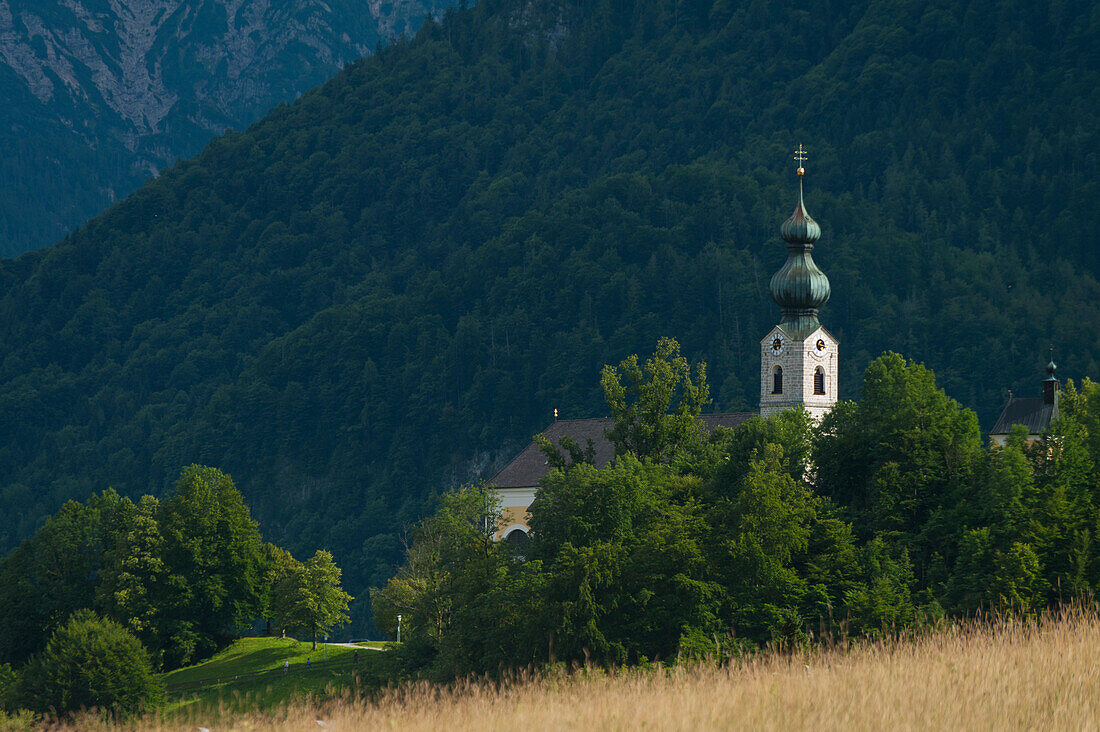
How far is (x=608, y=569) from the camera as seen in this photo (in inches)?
2120

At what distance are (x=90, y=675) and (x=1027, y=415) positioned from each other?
50.1 metres

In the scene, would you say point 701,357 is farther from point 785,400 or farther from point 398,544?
point 785,400

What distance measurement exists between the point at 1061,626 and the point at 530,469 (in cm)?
7501

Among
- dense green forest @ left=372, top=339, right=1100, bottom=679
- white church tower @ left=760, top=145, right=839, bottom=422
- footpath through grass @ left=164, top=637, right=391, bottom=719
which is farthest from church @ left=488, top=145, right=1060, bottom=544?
dense green forest @ left=372, top=339, right=1100, bottom=679

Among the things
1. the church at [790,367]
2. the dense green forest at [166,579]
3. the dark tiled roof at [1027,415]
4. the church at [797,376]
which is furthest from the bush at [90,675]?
the dark tiled roof at [1027,415]

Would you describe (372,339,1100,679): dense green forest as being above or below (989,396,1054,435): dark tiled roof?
below

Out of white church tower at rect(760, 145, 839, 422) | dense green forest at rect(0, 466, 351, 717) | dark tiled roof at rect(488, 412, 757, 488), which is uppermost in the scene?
white church tower at rect(760, 145, 839, 422)

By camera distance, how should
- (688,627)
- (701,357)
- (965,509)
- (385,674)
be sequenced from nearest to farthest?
(688,627) → (965,509) → (385,674) → (701,357)

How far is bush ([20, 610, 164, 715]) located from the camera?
72.3m

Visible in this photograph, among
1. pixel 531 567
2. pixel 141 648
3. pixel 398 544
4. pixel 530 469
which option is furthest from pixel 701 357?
pixel 531 567

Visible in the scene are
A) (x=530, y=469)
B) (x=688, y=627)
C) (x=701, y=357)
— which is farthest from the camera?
(x=701, y=357)

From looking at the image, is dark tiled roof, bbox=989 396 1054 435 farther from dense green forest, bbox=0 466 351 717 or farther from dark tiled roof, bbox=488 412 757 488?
dense green forest, bbox=0 466 351 717

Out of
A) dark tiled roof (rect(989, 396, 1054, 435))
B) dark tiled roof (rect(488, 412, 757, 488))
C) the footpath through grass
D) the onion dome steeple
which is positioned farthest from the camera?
dark tiled roof (rect(488, 412, 757, 488))

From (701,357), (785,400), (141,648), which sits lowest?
(141,648)
